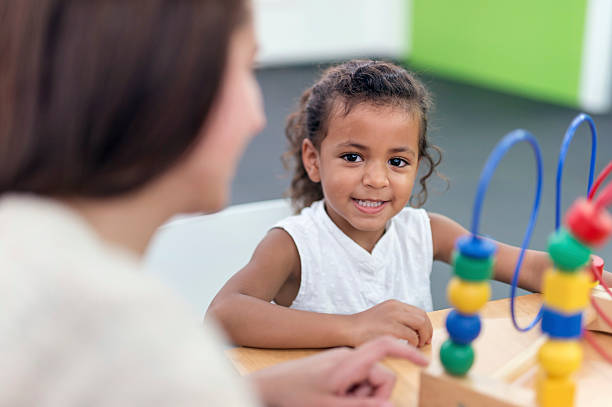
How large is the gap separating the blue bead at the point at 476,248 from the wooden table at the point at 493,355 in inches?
8.8

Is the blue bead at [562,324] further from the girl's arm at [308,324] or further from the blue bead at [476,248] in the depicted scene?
the girl's arm at [308,324]

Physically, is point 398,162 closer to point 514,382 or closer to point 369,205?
point 369,205

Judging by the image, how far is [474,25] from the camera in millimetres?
5727

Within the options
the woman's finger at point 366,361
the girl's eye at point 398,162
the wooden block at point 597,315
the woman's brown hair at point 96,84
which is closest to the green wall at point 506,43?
the girl's eye at point 398,162

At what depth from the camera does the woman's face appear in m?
0.61

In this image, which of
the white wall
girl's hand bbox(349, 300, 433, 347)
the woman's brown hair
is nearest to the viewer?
the woman's brown hair

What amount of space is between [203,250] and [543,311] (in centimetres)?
76

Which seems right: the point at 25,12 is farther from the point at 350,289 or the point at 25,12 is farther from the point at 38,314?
the point at 350,289

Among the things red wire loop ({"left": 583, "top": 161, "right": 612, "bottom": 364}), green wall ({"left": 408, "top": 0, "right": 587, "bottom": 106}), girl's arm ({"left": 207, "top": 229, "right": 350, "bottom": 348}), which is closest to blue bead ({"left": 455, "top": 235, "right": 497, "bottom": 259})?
red wire loop ({"left": 583, "top": 161, "right": 612, "bottom": 364})

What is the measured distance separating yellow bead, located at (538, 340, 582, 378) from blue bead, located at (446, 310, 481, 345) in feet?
0.22

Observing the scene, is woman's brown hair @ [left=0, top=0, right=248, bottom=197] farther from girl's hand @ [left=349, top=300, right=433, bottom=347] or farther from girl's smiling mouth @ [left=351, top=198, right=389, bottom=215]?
girl's smiling mouth @ [left=351, top=198, right=389, bottom=215]

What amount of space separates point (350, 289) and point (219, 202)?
0.64 meters

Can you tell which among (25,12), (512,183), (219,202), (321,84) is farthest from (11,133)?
(512,183)

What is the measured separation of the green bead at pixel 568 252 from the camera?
637 millimetres
